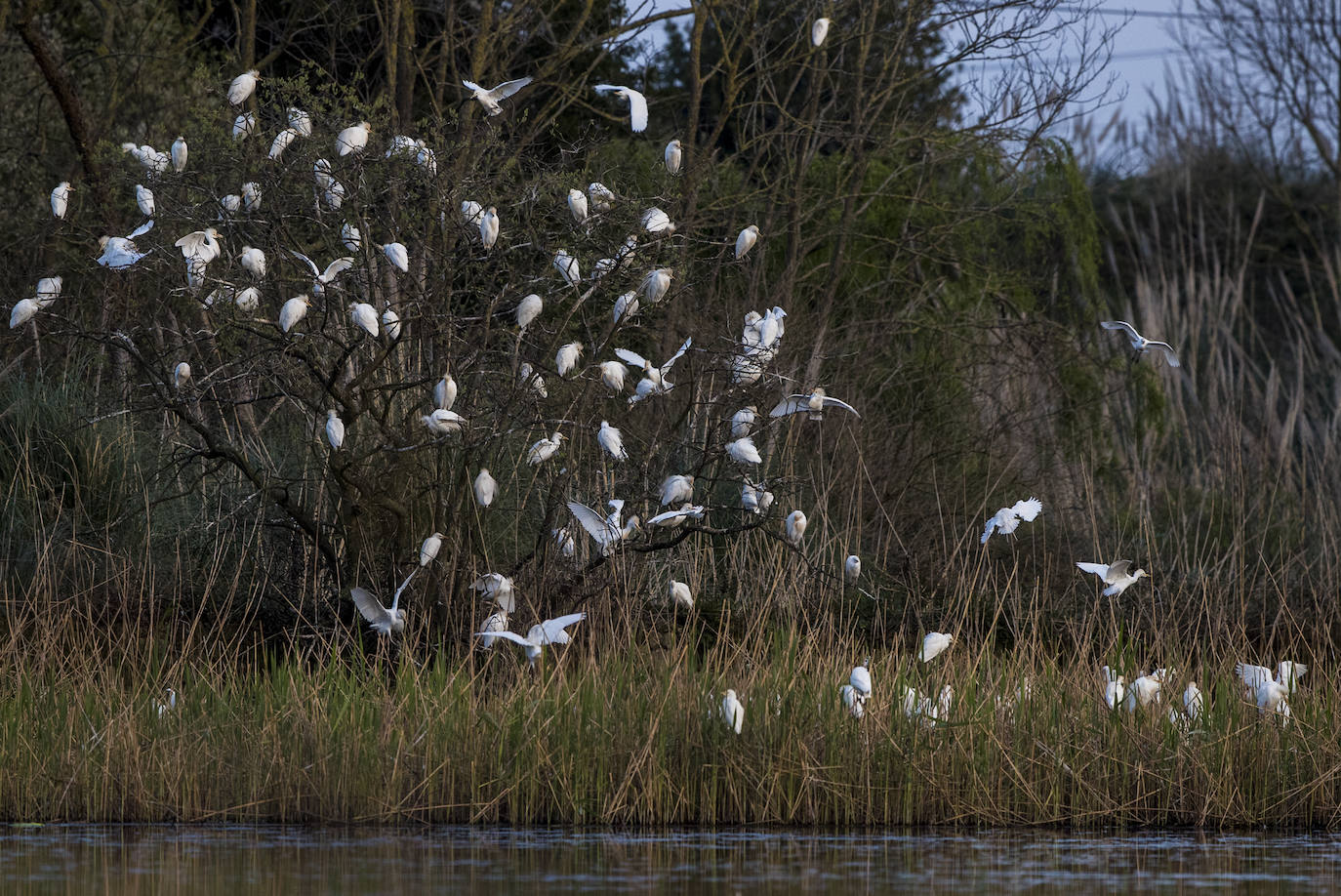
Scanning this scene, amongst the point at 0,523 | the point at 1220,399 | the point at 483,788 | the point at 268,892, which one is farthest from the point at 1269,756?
the point at 1220,399

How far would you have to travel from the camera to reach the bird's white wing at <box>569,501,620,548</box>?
561cm

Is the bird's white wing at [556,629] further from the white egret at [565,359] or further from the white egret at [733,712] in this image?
the white egret at [565,359]

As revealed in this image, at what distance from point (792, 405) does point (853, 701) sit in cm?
155

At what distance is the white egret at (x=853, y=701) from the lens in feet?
15.7

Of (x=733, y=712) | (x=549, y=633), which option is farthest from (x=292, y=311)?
(x=733, y=712)

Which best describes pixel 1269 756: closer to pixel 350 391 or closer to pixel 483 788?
pixel 483 788

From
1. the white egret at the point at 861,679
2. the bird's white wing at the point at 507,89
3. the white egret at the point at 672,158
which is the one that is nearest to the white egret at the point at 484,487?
the bird's white wing at the point at 507,89

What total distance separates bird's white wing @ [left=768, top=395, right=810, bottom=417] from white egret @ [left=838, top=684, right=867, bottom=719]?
1422 millimetres

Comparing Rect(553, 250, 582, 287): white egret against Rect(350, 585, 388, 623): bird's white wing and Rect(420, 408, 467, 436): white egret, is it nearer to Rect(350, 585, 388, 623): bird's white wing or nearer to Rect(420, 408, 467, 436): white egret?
Rect(420, 408, 467, 436): white egret

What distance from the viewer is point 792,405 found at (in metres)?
6.10

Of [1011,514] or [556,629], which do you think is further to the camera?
[1011,514]

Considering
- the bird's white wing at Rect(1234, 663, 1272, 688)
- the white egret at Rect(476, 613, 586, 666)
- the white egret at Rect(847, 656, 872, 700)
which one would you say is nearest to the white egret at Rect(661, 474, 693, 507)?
the white egret at Rect(476, 613, 586, 666)

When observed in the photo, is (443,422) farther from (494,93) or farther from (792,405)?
(792,405)

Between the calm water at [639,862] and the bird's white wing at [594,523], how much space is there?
1360mm
